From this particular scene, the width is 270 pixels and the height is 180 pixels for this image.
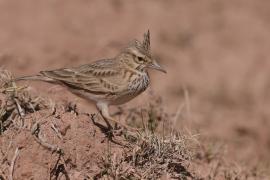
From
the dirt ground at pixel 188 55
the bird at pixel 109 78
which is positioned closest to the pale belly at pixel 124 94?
the bird at pixel 109 78

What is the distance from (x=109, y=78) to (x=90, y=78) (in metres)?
0.18

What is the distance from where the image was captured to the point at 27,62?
10.8m

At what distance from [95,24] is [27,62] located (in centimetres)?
232

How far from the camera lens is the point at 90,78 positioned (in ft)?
25.0

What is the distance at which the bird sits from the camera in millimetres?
7520

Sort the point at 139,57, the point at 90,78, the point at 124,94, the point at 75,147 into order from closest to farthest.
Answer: the point at 75,147
the point at 124,94
the point at 90,78
the point at 139,57

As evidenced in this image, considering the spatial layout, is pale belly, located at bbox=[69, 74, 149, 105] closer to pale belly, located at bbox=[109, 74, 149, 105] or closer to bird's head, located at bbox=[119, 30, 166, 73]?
pale belly, located at bbox=[109, 74, 149, 105]

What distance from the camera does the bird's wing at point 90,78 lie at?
754cm

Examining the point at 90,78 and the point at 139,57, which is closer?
the point at 90,78

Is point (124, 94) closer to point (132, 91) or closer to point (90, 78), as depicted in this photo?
point (132, 91)

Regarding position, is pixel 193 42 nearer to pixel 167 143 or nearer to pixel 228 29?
pixel 228 29

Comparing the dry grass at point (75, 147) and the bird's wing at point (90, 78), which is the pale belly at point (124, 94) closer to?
the bird's wing at point (90, 78)

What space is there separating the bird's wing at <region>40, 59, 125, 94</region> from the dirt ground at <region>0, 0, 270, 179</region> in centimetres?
24

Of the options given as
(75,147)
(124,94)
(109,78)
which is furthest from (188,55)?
(75,147)
